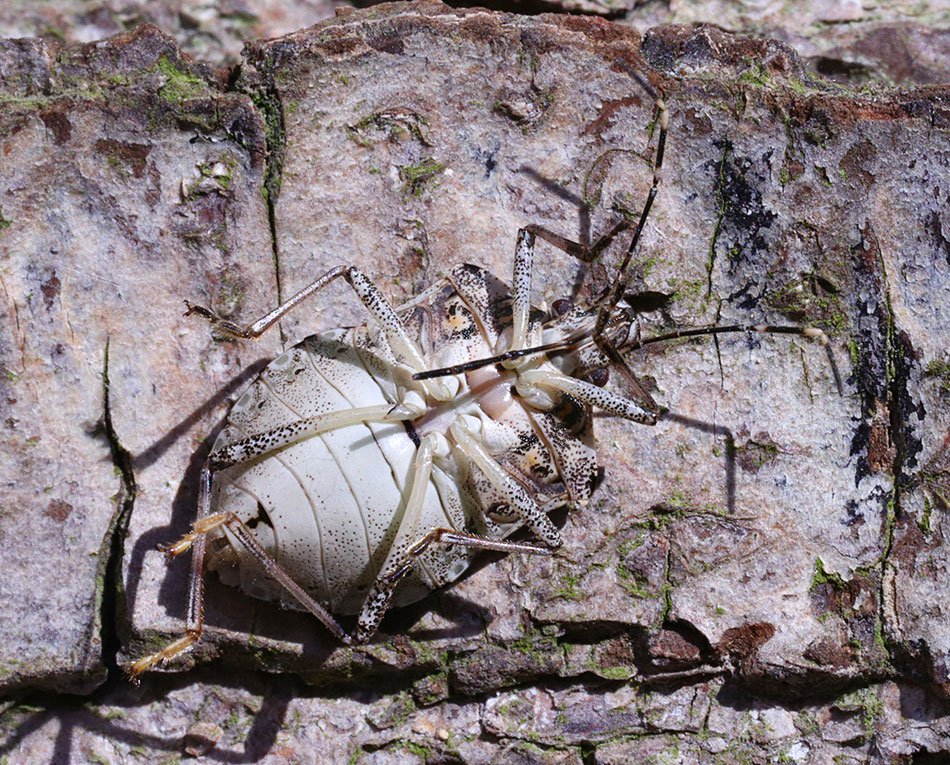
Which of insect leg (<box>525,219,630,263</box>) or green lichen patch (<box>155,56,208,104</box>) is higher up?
green lichen patch (<box>155,56,208,104</box>)

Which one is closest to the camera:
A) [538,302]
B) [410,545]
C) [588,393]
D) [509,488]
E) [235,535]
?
[235,535]

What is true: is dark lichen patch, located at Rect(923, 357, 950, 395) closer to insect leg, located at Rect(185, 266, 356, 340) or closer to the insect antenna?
the insect antenna

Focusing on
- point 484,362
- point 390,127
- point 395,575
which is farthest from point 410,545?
point 390,127

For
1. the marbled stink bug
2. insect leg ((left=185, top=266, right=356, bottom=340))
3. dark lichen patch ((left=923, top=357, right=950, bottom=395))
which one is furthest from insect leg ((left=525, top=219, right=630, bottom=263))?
dark lichen patch ((left=923, top=357, right=950, bottom=395))

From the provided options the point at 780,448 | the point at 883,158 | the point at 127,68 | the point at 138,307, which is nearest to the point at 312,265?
the point at 138,307

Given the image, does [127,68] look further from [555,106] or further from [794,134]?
[794,134]

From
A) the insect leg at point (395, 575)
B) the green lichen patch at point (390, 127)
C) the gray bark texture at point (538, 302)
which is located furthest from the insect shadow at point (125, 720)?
the green lichen patch at point (390, 127)

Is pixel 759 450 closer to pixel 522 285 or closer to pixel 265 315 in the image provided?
pixel 522 285
